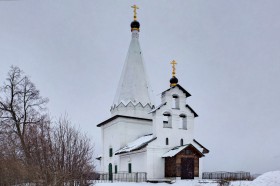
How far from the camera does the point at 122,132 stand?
2605cm

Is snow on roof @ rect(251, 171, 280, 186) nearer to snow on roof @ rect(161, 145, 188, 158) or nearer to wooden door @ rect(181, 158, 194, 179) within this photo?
snow on roof @ rect(161, 145, 188, 158)

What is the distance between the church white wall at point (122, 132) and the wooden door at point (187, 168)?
21.5 ft

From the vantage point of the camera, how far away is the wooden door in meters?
21.0

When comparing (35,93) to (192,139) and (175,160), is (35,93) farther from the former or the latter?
(192,139)

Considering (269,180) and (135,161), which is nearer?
(269,180)

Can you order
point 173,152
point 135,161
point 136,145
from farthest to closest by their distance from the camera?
point 136,145 → point 135,161 → point 173,152

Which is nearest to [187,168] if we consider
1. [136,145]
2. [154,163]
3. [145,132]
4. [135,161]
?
[154,163]

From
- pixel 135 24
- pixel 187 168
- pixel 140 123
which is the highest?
pixel 135 24

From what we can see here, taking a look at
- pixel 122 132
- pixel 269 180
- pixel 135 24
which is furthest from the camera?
pixel 135 24

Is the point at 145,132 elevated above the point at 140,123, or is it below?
below

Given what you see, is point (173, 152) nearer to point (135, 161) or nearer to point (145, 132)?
point (135, 161)

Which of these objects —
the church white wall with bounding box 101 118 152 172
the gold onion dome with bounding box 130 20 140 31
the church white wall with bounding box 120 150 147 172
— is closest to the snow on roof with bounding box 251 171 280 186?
the church white wall with bounding box 120 150 147 172

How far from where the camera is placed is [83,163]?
26.3 ft

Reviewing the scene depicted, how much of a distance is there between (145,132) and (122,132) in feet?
7.87
